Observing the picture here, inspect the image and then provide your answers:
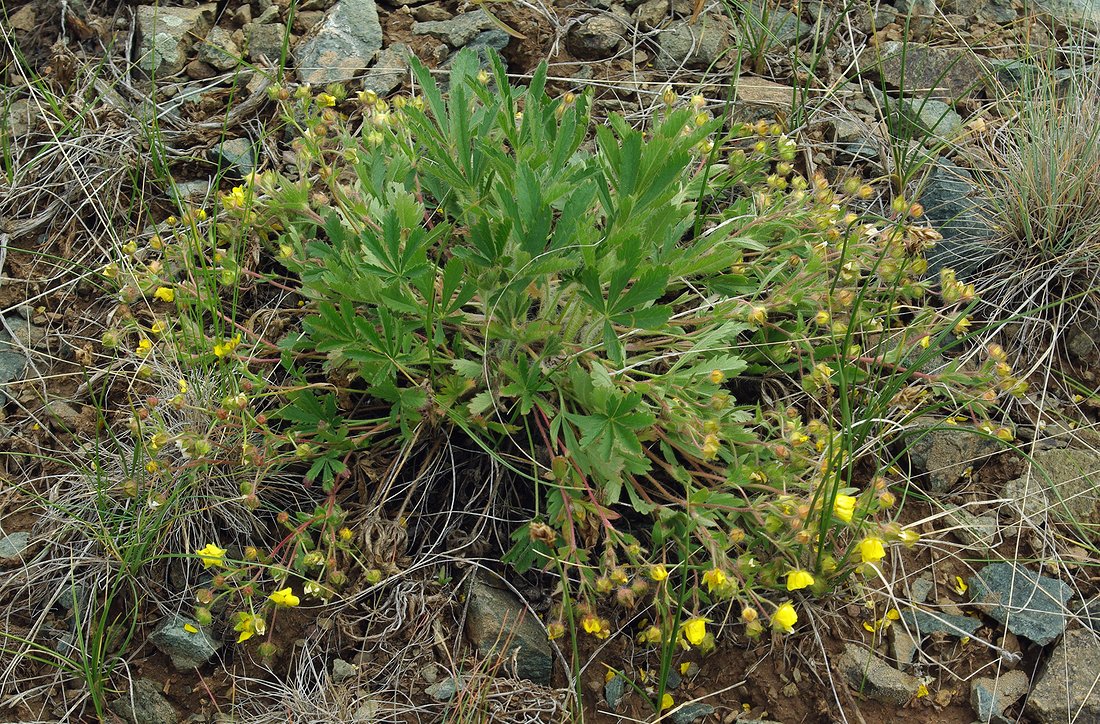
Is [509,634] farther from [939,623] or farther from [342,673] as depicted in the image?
[939,623]

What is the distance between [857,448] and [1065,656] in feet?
2.21

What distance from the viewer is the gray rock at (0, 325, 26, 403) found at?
2.63 meters

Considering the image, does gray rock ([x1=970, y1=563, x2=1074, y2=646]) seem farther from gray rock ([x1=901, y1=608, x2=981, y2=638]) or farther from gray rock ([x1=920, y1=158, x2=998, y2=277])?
gray rock ([x1=920, y1=158, x2=998, y2=277])

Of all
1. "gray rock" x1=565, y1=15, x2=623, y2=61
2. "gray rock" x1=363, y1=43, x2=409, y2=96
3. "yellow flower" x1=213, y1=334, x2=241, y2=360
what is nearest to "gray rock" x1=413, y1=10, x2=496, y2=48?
"gray rock" x1=363, y1=43, x2=409, y2=96

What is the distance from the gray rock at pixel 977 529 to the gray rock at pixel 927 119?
49.7 inches

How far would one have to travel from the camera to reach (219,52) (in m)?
3.30

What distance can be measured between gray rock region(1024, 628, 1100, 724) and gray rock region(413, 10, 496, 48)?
2603 mm

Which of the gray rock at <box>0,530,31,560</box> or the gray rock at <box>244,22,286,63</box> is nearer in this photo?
the gray rock at <box>0,530,31,560</box>

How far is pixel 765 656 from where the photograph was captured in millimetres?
2158

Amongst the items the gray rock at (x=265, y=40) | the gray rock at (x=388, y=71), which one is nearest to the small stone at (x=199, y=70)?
the gray rock at (x=265, y=40)

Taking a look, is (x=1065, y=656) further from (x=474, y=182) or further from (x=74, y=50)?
(x=74, y=50)

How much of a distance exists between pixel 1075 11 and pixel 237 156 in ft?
10.3

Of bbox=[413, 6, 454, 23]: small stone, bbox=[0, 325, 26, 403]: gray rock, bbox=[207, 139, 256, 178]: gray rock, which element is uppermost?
bbox=[413, 6, 454, 23]: small stone

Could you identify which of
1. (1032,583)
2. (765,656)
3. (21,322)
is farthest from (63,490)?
(1032,583)
